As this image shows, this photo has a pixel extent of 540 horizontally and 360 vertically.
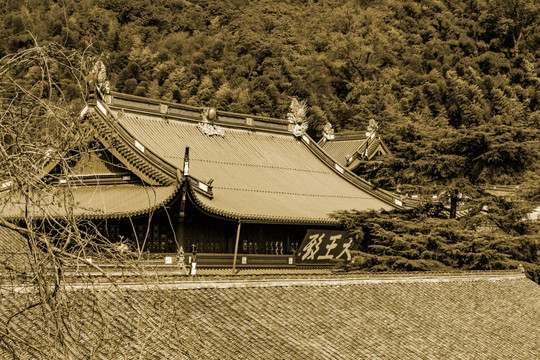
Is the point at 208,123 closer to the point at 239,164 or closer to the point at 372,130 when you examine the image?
the point at 239,164

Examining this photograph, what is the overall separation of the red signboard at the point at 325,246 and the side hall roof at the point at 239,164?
70 centimetres

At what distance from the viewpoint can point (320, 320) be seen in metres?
12.7

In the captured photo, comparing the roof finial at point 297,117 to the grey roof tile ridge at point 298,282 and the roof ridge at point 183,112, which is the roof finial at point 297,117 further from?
the grey roof tile ridge at point 298,282

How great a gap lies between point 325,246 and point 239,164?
370cm

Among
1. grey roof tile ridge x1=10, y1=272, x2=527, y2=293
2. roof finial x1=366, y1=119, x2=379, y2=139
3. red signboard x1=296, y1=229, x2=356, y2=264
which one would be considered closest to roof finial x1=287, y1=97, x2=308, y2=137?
roof finial x1=366, y1=119, x2=379, y2=139

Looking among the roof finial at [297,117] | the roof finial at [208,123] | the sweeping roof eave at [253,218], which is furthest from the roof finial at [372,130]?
the sweeping roof eave at [253,218]

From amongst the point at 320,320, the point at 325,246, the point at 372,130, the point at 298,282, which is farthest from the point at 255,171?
the point at 320,320

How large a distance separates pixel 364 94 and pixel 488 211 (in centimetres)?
3460

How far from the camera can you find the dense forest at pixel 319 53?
5528cm

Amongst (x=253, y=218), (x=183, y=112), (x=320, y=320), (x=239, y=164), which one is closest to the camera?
(x=320, y=320)

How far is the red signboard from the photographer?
81.3 feet

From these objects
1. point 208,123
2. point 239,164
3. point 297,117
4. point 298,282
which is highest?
point 297,117

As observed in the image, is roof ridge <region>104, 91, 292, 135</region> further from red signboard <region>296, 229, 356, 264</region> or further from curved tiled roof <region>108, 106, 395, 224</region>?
red signboard <region>296, 229, 356, 264</region>

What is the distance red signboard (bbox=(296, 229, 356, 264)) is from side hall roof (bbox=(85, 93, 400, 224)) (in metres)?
0.70
